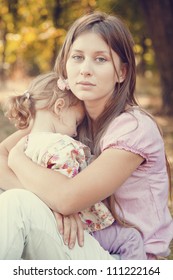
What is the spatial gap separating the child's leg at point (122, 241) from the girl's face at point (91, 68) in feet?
1.36

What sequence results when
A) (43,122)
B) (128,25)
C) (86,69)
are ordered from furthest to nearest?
(128,25), (43,122), (86,69)

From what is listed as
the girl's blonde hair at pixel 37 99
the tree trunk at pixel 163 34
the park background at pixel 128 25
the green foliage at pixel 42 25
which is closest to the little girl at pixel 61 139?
the girl's blonde hair at pixel 37 99

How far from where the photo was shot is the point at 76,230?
1735mm

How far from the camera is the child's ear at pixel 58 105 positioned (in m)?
1.89

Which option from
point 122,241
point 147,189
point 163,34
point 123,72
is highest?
point 123,72

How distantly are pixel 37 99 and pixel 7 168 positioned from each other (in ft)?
0.82

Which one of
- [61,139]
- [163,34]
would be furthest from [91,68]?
[163,34]

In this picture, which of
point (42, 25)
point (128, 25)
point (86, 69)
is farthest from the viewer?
point (42, 25)

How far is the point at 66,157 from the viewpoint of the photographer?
1.73 meters

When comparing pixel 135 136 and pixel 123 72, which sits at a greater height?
pixel 123 72

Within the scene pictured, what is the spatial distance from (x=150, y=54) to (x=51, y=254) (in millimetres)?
8596

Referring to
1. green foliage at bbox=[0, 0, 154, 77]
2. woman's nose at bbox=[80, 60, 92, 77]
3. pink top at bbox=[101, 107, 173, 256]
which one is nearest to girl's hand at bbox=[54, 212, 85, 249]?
pink top at bbox=[101, 107, 173, 256]

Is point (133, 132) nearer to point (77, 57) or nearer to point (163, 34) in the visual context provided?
point (77, 57)

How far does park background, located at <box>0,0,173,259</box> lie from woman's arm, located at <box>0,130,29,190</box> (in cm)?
123
